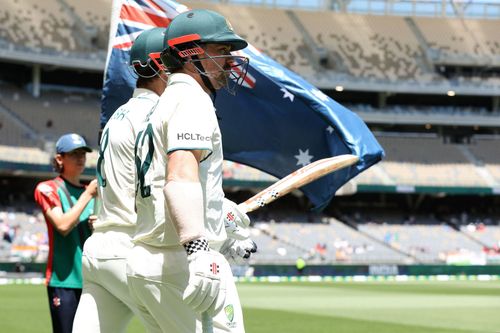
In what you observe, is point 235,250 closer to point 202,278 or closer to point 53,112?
point 202,278

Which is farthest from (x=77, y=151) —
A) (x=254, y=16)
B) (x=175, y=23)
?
(x=254, y=16)

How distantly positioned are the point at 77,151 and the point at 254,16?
48235mm

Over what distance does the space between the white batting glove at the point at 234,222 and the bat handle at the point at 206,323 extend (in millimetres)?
1059

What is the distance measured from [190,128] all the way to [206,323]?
2.75ft

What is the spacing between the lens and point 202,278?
11.8 ft

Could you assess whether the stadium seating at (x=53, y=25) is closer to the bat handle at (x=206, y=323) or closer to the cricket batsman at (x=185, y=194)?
the cricket batsman at (x=185, y=194)

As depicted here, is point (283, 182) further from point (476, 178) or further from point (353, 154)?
point (476, 178)

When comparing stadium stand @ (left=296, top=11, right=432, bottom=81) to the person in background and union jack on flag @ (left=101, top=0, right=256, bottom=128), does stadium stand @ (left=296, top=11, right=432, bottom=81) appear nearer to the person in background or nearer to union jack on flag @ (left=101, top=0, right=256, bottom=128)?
union jack on flag @ (left=101, top=0, right=256, bottom=128)

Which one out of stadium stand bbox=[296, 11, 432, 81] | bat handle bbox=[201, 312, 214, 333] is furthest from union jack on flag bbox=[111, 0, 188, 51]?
stadium stand bbox=[296, 11, 432, 81]

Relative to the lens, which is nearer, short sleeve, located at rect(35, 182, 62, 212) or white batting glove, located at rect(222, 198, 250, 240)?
white batting glove, located at rect(222, 198, 250, 240)

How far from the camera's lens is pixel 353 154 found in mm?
6906

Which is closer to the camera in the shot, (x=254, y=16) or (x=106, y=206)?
(x=106, y=206)

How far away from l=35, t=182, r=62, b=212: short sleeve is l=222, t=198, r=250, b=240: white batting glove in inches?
77.1

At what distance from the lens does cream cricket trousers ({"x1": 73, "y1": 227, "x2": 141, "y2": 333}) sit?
493 cm
